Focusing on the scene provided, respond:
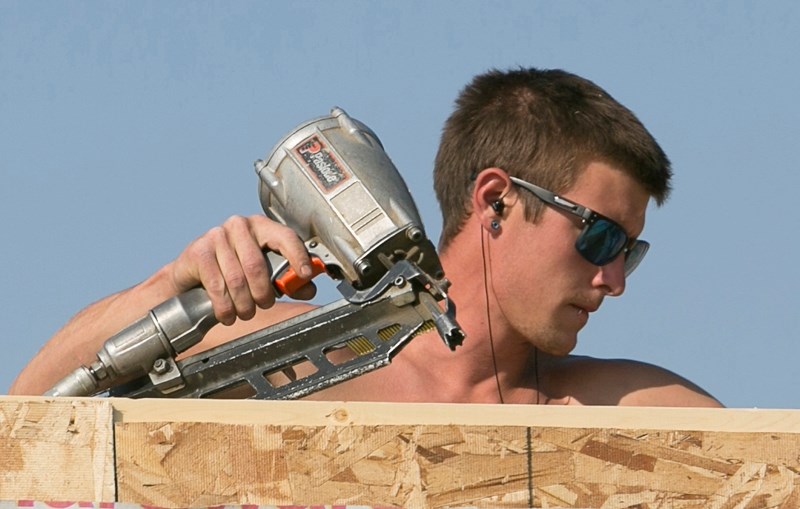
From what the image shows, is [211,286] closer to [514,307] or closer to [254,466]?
[254,466]

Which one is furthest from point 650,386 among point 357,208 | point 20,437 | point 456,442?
point 20,437

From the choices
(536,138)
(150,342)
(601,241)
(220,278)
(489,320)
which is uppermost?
→ (536,138)

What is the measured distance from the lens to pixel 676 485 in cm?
314

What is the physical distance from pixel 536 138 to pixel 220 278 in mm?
1477

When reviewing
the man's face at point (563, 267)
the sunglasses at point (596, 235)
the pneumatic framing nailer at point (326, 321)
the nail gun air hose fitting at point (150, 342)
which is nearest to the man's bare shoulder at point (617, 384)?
the man's face at point (563, 267)

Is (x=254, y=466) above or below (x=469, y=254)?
below

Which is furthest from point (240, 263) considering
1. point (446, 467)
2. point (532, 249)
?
point (532, 249)

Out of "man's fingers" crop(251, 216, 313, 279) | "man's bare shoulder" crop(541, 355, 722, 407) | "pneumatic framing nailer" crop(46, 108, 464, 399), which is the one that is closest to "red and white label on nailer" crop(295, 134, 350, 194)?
"pneumatic framing nailer" crop(46, 108, 464, 399)

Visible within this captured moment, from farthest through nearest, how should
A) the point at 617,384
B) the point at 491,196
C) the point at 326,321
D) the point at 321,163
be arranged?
the point at 617,384, the point at 491,196, the point at 321,163, the point at 326,321

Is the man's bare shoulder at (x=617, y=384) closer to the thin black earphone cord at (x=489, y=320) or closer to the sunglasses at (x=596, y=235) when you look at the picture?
the thin black earphone cord at (x=489, y=320)

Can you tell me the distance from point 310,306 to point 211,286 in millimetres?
1324

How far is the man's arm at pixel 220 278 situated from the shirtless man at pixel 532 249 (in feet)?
0.48

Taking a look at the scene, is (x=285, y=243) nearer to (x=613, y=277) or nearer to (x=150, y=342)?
(x=150, y=342)

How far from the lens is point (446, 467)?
123 inches
